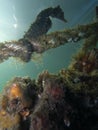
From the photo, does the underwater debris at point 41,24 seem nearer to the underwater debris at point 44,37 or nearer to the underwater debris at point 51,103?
the underwater debris at point 44,37

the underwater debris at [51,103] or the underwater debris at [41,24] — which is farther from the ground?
the underwater debris at [41,24]

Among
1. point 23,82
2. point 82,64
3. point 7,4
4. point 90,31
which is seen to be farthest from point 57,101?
point 7,4

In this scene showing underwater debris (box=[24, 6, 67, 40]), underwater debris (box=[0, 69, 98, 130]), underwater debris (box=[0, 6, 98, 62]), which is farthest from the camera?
underwater debris (box=[24, 6, 67, 40])

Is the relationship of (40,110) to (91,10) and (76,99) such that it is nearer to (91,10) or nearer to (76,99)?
(76,99)

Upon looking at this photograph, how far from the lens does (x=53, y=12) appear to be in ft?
25.2

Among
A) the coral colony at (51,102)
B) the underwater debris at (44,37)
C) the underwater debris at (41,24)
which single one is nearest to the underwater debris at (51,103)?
the coral colony at (51,102)

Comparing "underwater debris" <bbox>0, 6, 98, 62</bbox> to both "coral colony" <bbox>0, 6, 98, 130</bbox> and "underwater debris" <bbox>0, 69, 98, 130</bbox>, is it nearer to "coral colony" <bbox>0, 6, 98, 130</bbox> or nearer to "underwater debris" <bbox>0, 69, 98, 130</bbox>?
"coral colony" <bbox>0, 6, 98, 130</bbox>

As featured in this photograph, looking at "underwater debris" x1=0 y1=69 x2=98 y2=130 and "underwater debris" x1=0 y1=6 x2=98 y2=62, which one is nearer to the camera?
"underwater debris" x1=0 y1=69 x2=98 y2=130

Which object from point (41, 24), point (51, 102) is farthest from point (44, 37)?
point (51, 102)

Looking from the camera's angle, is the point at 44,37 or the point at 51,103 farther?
the point at 44,37

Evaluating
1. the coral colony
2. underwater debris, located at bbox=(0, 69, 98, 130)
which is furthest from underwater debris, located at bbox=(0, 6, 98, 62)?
underwater debris, located at bbox=(0, 69, 98, 130)

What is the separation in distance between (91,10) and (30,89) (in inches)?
816

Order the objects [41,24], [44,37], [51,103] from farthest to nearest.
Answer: [41,24] → [44,37] → [51,103]

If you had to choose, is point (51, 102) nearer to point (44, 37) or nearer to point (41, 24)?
point (44, 37)
